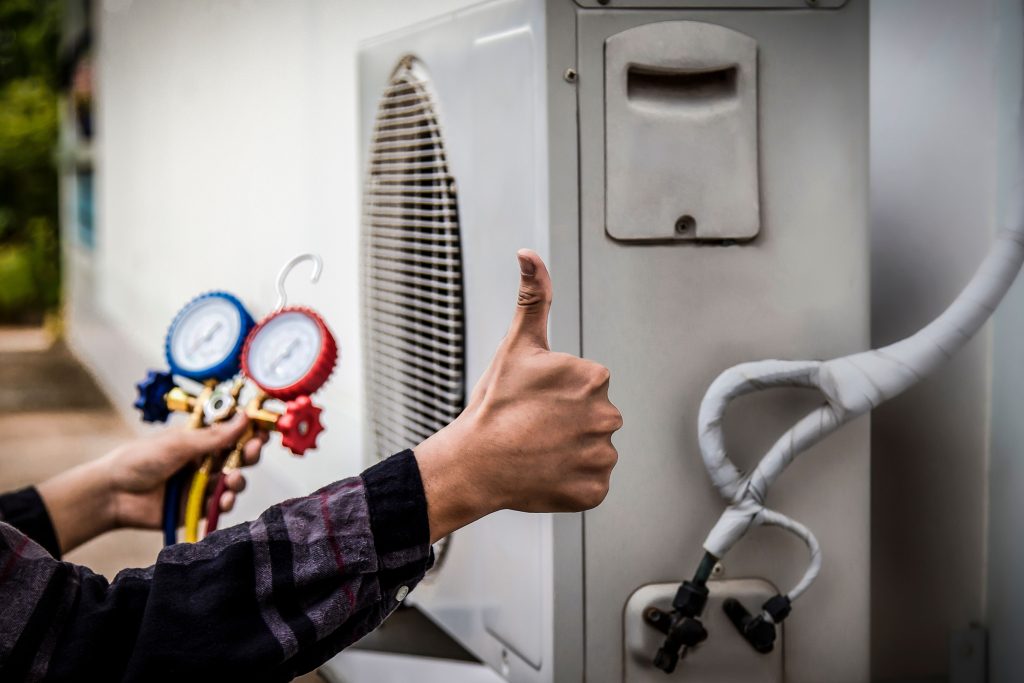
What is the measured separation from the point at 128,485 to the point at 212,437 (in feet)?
0.57

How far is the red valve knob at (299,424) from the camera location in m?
1.09

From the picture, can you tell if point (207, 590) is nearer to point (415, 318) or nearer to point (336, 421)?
point (415, 318)

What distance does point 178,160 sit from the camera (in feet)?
14.2

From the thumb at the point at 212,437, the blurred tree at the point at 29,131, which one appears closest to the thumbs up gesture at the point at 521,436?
the thumb at the point at 212,437

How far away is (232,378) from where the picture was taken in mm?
1256

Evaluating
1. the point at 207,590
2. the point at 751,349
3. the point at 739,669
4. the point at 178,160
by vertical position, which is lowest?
the point at 739,669

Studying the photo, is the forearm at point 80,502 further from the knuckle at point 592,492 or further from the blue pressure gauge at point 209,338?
the knuckle at point 592,492

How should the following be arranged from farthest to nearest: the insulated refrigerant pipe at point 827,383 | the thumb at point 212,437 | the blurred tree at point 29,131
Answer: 1. the blurred tree at point 29,131
2. the thumb at point 212,437
3. the insulated refrigerant pipe at point 827,383

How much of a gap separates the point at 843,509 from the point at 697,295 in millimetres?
266

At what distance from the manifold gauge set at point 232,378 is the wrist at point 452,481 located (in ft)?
1.04

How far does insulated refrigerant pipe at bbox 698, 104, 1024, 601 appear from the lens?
938mm

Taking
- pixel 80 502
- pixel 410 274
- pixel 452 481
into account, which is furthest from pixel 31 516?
pixel 452 481

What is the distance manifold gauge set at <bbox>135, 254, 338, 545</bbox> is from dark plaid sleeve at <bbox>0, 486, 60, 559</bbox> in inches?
5.3

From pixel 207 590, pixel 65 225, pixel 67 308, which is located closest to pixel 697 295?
pixel 207 590
